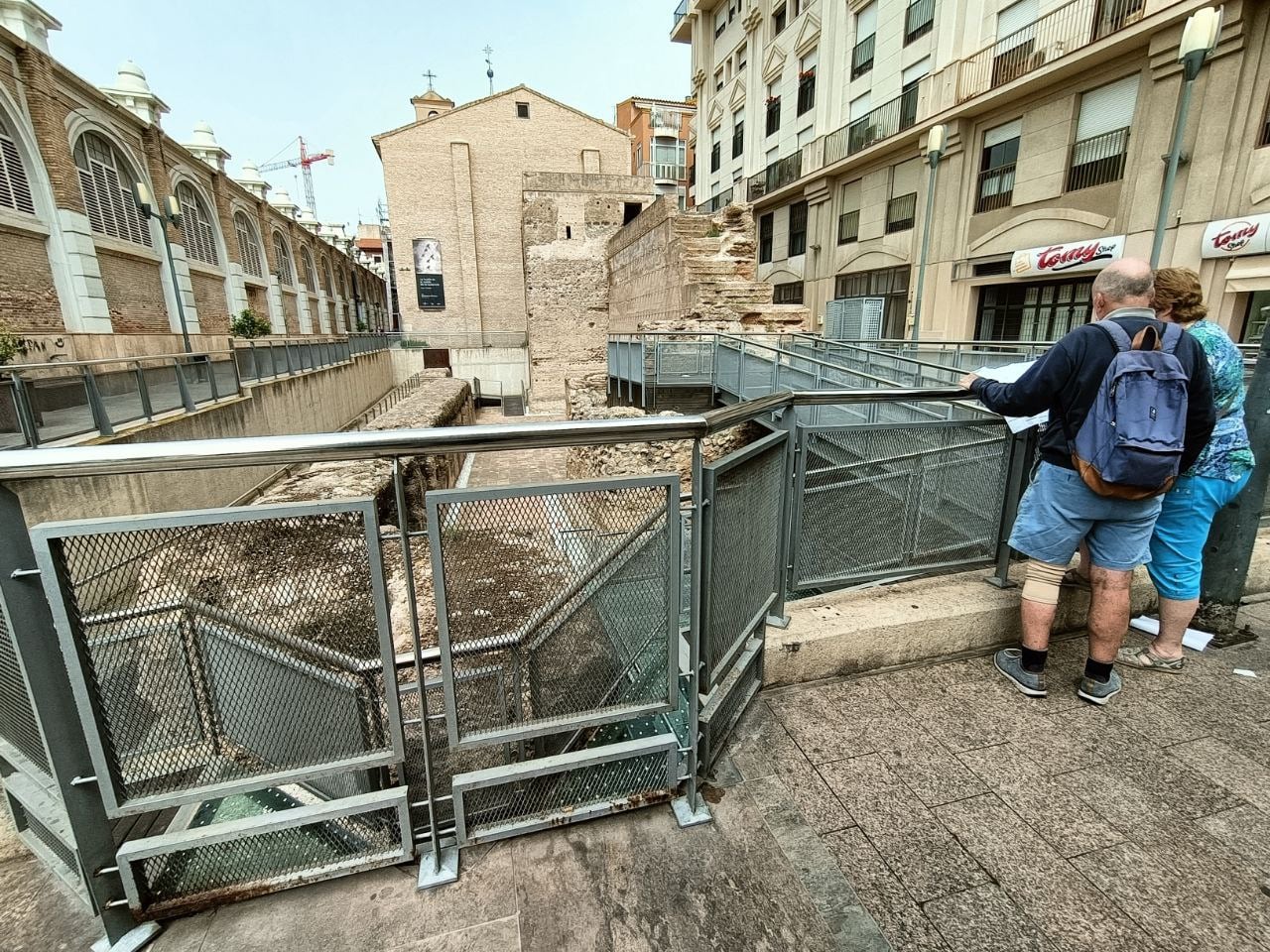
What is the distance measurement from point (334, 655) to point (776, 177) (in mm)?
29665

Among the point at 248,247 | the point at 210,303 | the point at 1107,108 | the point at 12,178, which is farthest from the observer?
the point at 248,247

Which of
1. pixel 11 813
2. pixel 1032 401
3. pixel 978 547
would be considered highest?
pixel 1032 401

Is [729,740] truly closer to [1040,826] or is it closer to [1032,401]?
[1040,826]

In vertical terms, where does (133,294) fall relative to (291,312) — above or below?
above

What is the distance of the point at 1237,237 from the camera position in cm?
1080

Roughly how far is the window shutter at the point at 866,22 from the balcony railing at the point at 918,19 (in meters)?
1.73

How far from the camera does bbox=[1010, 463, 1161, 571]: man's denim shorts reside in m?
2.23

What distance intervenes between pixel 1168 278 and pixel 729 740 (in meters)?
2.51

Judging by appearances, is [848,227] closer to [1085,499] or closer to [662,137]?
[1085,499]

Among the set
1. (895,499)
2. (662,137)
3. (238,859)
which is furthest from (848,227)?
(662,137)

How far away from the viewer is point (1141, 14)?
11.9m

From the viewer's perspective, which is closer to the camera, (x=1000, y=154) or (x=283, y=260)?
(x=1000, y=154)

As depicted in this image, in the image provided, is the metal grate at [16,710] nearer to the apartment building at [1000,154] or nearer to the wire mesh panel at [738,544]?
the wire mesh panel at [738,544]

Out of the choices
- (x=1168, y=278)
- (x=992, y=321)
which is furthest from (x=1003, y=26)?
(x=1168, y=278)
